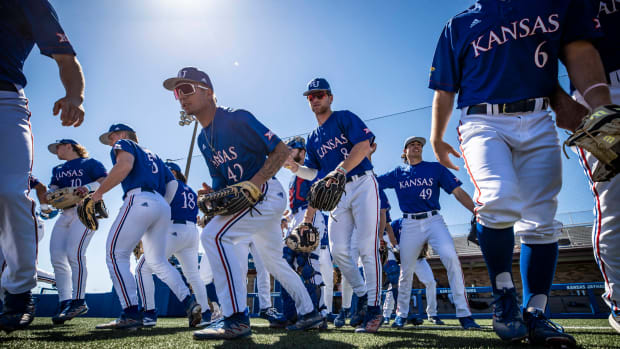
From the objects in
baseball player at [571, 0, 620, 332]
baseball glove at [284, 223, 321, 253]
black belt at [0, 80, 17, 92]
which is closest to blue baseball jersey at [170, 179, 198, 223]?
baseball glove at [284, 223, 321, 253]

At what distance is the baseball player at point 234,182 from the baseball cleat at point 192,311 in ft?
5.64

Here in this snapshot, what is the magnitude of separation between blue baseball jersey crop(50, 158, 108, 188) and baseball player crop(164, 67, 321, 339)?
2776mm

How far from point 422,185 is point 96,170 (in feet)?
16.4

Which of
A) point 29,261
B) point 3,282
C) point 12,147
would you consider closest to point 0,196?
point 12,147

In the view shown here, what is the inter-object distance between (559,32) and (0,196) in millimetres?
3538

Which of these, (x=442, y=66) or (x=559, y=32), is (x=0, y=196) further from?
(x=559, y=32)

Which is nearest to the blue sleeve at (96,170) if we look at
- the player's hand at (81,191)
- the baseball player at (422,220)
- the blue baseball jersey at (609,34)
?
the player's hand at (81,191)

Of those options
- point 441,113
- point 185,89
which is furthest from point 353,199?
point 185,89

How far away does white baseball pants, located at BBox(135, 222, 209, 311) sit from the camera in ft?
14.9

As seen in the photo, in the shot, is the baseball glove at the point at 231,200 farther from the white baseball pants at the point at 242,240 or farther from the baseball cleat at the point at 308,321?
the baseball cleat at the point at 308,321

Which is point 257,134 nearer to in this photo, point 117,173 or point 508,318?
point 117,173

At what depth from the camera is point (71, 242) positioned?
4629 millimetres

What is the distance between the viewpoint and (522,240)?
2098mm

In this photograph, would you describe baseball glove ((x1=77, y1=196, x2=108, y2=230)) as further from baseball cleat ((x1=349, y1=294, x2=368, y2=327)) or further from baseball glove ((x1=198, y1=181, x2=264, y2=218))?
baseball cleat ((x1=349, y1=294, x2=368, y2=327))
